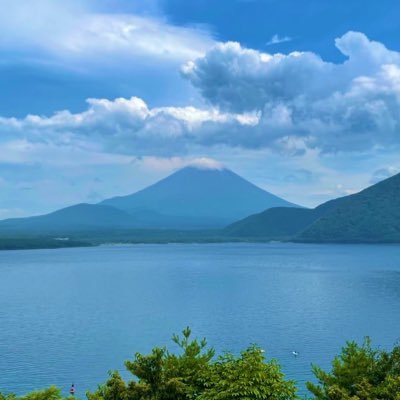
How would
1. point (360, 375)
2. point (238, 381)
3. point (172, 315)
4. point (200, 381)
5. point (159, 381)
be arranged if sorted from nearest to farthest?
point (238, 381) < point (360, 375) < point (200, 381) < point (159, 381) < point (172, 315)

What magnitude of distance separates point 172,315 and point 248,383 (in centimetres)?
6894

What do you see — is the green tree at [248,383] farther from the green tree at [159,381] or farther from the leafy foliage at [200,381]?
the green tree at [159,381]

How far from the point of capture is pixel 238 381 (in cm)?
2670

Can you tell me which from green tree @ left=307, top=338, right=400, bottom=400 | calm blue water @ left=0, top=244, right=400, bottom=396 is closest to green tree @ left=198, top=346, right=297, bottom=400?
green tree @ left=307, top=338, right=400, bottom=400

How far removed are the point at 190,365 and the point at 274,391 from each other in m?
5.78

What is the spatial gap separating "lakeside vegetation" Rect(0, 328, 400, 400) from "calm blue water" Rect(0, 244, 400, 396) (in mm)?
26868

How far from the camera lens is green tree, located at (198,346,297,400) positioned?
26.3 meters

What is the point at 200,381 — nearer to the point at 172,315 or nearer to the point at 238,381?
the point at 238,381

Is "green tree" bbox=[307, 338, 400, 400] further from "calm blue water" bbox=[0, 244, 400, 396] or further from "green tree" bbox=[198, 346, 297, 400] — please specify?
"calm blue water" bbox=[0, 244, 400, 396]

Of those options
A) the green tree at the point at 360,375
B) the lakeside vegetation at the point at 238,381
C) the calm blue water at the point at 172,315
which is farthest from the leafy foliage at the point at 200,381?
the calm blue water at the point at 172,315

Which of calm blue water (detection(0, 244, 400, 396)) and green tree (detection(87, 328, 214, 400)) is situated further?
calm blue water (detection(0, 244, 400, 396))

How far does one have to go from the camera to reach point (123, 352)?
6875 cm

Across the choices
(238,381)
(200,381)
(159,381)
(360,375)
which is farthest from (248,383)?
(360,375)

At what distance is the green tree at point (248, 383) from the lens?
86.4 ft
